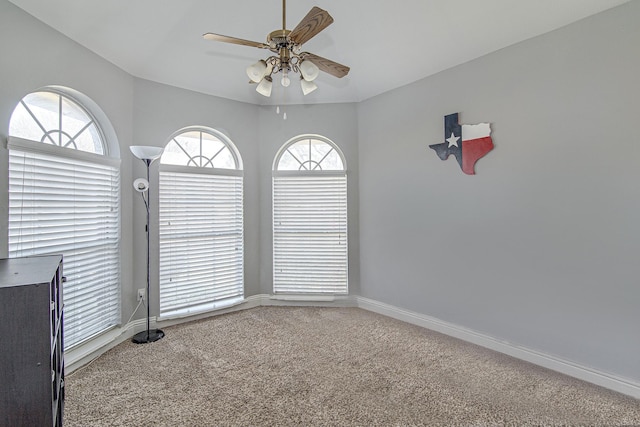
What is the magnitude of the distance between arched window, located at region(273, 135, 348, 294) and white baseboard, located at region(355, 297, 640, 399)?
67 cm

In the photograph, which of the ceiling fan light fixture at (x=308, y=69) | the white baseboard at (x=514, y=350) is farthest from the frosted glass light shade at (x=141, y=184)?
the white baseboard at (x=514, y=350)

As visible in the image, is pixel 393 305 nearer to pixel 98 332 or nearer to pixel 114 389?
pixel 114 389

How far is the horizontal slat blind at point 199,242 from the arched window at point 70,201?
510 mm

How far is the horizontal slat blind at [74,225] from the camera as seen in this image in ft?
7.47

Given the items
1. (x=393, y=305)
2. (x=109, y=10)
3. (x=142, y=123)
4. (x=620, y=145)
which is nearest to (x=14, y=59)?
(x=109, y=10)

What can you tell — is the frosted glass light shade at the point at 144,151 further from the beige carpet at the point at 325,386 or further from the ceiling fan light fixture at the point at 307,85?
the beige carpet at the point at 325,386

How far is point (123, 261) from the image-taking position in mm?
3160

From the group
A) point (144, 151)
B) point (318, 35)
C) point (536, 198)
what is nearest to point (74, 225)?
point (144, 151)

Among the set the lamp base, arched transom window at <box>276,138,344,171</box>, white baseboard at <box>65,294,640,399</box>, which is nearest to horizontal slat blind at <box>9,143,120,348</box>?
white baseboard at <box>65,294,640,399</box>

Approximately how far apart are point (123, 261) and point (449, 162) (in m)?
3.44

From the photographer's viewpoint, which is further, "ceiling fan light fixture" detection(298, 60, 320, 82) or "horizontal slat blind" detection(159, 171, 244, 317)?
"horizontal slat blind" detection(159, 171, 244, 317)

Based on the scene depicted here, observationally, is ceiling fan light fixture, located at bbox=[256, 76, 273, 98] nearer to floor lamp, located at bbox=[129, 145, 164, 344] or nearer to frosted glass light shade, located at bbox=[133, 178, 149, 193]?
floor lamp, located at bbox=[129, 145, 164, 344]

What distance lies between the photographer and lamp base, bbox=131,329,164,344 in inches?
121

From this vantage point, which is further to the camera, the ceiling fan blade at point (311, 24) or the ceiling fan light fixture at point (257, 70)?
the ceiling fan light fixture at point (257, 70)
